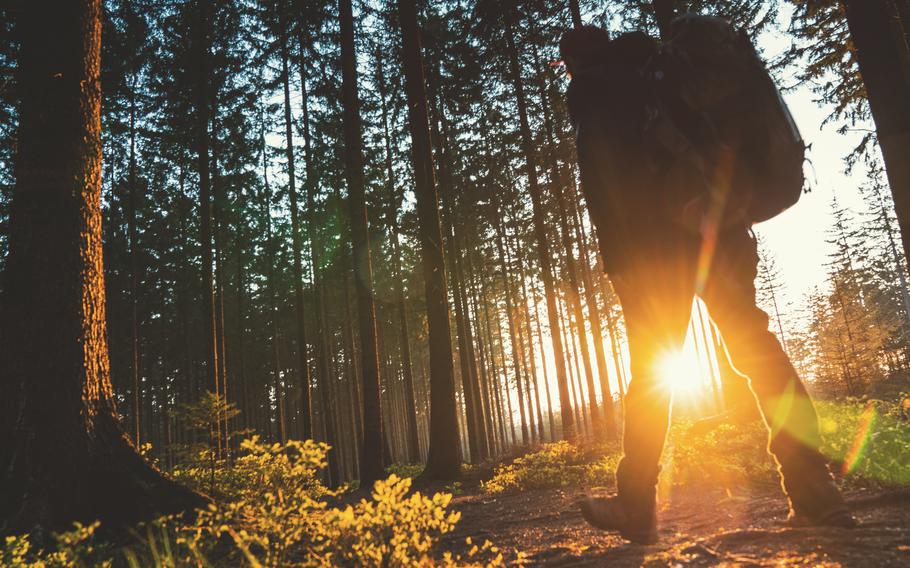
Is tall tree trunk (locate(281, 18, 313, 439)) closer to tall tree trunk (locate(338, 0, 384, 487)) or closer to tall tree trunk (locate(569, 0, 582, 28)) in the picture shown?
tall tree trunk (locate(338, 0, 384, 487))

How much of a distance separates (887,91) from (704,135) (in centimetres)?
350

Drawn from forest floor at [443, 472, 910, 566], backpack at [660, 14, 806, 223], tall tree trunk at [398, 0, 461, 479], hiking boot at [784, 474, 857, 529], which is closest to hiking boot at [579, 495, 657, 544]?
forest floor at [443, 472, 910, 566]

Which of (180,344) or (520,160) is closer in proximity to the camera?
(520,160)

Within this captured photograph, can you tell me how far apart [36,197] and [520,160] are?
55.6ft

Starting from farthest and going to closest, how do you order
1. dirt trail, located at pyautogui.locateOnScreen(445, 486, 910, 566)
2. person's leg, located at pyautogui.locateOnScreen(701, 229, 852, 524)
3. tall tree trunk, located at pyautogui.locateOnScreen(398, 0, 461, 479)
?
tall tree trunk, located at pyautogui.locateOnScreen(398, 0, 461, 479)
person's leg, located at pyautogui.locateOnScreen(701, 229, 852, 524)
dirt trail, located at pyautogui.locateOnScreen(445, 486, 910, 566)

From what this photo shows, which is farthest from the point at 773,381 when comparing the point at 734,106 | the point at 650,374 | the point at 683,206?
the point at 734,106

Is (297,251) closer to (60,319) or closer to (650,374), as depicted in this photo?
(60,319)

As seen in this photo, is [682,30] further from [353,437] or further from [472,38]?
[353,437]

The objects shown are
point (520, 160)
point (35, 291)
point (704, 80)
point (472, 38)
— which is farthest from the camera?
point (520, 160)

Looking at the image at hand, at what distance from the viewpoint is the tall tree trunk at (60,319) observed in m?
3.51

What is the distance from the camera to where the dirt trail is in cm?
186

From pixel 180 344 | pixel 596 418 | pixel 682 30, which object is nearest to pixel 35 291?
pixel 682 30

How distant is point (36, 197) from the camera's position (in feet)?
13.4

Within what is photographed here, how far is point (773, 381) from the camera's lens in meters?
2.03
